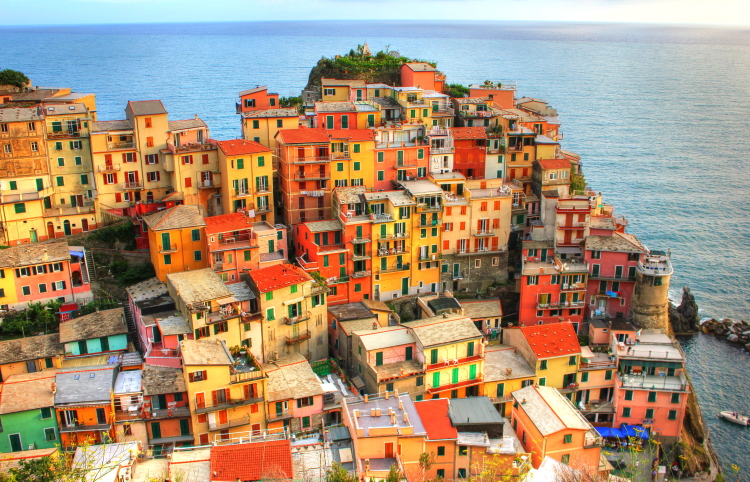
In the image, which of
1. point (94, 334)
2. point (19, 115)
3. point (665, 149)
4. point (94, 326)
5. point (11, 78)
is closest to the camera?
point (94, 334)

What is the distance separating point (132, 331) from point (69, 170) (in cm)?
1547

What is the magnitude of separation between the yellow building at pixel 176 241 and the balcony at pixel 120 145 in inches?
309

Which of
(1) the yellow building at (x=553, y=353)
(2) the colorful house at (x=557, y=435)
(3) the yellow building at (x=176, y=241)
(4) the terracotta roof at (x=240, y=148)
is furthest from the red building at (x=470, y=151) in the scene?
(2) the colorful house at (x=557, y=435)

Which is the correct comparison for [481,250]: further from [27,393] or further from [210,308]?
[27,393]

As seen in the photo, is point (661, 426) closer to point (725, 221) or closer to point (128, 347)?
point (128, 347)

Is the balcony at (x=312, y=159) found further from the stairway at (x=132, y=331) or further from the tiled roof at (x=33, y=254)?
the tiled roof at (x=33, y=254)

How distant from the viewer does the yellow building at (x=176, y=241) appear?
5200 centimetres

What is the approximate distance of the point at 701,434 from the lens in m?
53.3

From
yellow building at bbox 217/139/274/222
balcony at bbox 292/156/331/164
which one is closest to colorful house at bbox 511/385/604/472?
balcony at bbox 292/156/331/164

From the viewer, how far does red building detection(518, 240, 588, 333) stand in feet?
189

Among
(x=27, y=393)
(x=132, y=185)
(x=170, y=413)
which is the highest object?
(x=132, y=185)

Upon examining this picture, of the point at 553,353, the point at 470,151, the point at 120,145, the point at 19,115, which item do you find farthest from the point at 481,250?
the point at 19,115

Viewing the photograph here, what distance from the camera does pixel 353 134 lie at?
203 ft

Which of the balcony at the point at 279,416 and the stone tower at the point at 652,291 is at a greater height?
the stone tower at the point at 652,291
